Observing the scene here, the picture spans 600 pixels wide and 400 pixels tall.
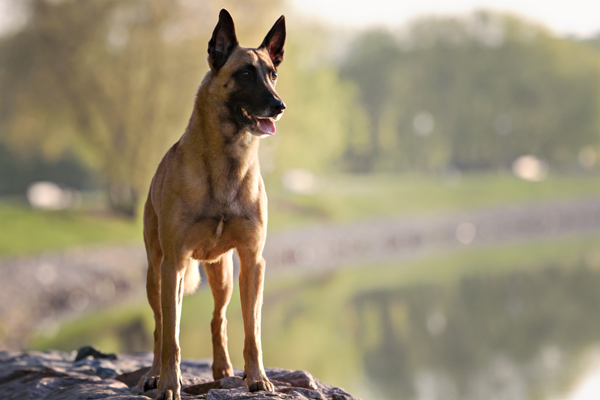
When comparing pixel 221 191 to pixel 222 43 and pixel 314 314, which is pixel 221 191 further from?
pixel 314 314

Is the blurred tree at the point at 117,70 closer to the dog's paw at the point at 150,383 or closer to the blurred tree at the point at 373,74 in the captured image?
the dog's paw at the point at 150,383

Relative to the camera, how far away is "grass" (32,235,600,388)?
42.9ft

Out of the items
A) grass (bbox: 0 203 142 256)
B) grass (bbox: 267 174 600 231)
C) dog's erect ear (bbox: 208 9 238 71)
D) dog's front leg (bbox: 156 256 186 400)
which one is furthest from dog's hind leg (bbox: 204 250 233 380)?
grass (bbox: 267 174 600 231)

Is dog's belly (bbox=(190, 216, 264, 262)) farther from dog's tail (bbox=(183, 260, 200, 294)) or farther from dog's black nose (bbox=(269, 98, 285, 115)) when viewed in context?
dog's black nose (bbox=(269, 98, 285, 115))

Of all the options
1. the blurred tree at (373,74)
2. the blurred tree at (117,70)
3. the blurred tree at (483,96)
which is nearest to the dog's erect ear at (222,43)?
the blurred tree at (117,70)

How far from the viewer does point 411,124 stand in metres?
58.3

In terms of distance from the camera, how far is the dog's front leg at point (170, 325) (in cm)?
492

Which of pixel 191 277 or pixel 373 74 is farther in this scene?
pixel 373 74

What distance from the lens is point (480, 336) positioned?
15.3 metres

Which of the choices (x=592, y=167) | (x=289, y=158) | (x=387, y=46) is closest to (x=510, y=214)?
(x=289, y=158)

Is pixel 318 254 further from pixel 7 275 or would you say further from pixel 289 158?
pixel 7 275

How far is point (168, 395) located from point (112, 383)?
4.03 feet

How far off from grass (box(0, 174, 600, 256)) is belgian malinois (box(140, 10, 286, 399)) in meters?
18.7

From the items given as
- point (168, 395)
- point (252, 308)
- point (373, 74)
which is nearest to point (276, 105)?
point (252, 308)
